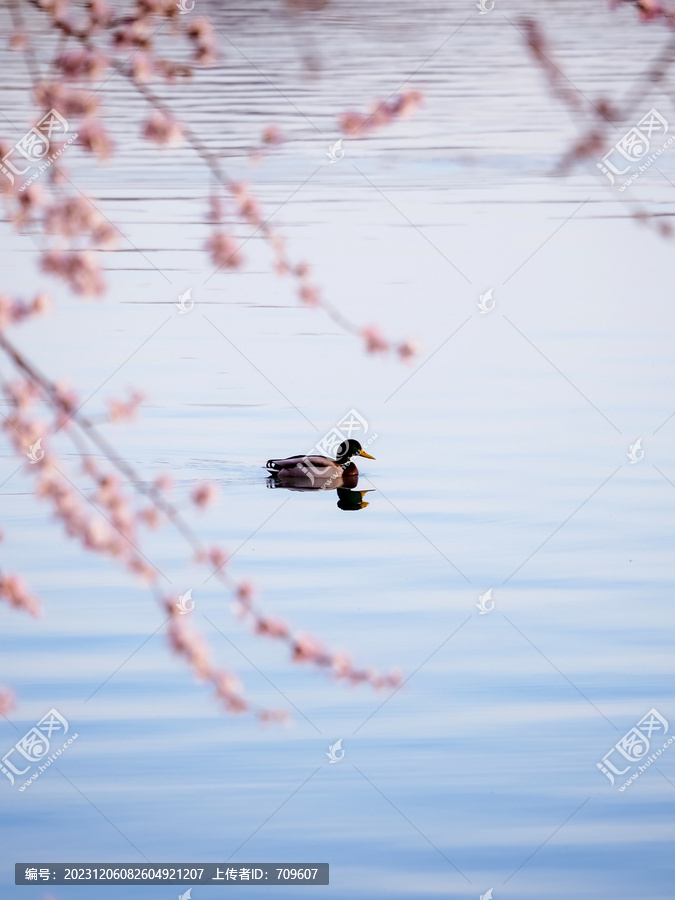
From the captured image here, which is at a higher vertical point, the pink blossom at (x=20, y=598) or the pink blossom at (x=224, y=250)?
the pink blossom at (x=224, y=250)

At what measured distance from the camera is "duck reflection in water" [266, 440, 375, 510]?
4.24 m

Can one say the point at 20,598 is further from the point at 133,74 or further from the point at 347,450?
the point at 133,74

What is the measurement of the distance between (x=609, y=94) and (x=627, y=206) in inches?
21.5

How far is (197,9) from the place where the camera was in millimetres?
5258

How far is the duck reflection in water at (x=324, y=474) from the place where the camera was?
424 centimetres

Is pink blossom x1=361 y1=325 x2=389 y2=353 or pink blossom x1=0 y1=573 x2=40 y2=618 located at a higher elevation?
pink blossom x1=361 y1=325 x2=389 y2=353

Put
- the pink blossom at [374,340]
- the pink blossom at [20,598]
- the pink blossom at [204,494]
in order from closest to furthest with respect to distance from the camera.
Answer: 1. the pink blossom at [20,598]
2. the pink blossom at [204,494]
3. the pink blossom at [374,340]

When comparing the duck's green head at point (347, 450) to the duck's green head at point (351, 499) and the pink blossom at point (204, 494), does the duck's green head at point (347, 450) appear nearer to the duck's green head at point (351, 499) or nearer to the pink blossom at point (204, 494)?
the duck's green head at point (351, 499)

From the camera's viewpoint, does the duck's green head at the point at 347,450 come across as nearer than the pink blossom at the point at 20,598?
No

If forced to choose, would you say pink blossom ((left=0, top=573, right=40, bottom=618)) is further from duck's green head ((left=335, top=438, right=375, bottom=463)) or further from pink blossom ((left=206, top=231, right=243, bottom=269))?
pink blossom ((left=206, top=231, right=243, bottom=269))

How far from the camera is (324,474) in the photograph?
4289 mm

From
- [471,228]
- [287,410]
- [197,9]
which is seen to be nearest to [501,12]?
[471,228]

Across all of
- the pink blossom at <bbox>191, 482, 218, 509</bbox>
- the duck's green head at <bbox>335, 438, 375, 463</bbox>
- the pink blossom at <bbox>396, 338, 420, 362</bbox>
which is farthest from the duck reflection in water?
the pink blossom at <bbox>396, 338, 420, 362</bbox>

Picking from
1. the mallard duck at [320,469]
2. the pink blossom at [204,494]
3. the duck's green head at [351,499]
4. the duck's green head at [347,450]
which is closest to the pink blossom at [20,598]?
the pink blossom at [204,494]
